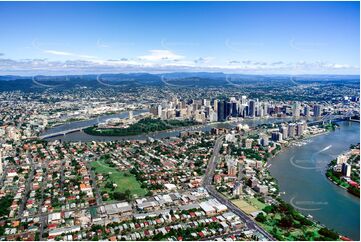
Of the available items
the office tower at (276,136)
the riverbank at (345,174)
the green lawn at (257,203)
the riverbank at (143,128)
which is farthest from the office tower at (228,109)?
the green lawn at (257,203)

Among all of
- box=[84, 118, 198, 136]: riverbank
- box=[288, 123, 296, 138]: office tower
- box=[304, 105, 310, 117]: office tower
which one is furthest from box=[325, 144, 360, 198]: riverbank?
Answer: box=[304, 105, 310, 117]: office tower

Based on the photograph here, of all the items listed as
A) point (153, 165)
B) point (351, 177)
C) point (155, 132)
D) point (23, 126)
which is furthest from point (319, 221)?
point (23, 126)

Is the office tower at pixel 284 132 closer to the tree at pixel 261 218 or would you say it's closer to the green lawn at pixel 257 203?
the green lawn at pixel 257 203

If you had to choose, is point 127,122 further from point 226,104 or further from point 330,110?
point 330,110

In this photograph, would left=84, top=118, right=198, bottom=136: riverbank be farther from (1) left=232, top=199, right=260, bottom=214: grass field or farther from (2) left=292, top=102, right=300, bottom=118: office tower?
(1) left=232, top=199, right=260, bottom=214: grass field

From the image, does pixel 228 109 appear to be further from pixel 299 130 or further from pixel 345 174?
pixel 345 174
